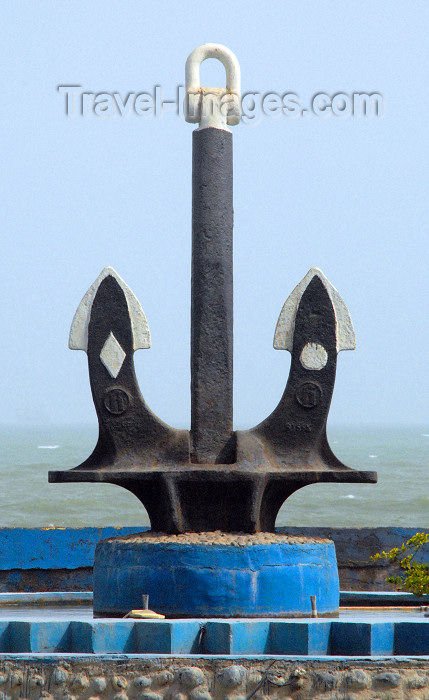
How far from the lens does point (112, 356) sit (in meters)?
6.78

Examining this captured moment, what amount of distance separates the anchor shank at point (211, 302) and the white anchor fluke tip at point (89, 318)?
313mm

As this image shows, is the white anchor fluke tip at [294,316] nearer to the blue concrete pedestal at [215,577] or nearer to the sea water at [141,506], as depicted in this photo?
the blue concrete pedestal at [215,577]

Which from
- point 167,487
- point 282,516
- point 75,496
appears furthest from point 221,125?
point 75,496

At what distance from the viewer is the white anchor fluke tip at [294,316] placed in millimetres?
6770

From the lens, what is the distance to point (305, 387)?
6.76m

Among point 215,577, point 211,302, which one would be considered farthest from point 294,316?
point 215,577

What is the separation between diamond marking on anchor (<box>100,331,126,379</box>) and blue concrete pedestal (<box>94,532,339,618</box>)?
98cm

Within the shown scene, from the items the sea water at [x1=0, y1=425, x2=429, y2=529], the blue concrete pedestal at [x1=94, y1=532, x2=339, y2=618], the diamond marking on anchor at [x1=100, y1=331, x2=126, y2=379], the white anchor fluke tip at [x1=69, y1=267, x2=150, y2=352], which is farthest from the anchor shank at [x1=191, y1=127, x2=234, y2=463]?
the sea water at [x1=0, y1=425, x2=429, y2=529]

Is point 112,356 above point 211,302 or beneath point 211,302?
beneath

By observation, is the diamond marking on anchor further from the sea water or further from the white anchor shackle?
the sea water

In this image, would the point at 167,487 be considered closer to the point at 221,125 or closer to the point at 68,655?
the point at 68,655

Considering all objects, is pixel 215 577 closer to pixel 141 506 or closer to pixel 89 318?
pixel 89 318

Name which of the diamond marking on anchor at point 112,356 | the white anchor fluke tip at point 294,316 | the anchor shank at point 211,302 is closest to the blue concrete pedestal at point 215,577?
the anchor shank at point 211,302

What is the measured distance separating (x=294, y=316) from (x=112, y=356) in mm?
1070
